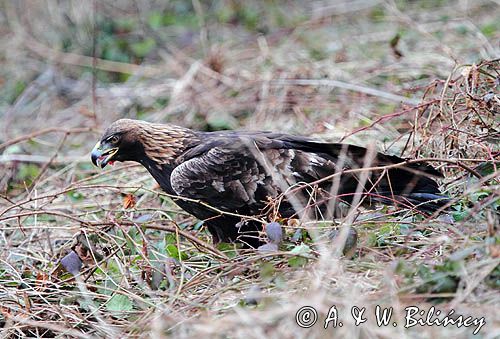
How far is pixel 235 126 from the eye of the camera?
8.13m

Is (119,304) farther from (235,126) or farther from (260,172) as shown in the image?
(235,126)

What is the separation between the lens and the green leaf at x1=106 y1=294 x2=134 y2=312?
181 inches

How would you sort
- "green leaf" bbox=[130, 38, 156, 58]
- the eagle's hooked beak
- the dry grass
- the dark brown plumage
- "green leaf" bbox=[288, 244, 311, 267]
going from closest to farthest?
the dry grass → "green leaf" bbox=[288, 244, 311, 267] → the dark brown plumage → the eagle's hooked beak → "green leaf" bbox=[130, 38, 156, 58]

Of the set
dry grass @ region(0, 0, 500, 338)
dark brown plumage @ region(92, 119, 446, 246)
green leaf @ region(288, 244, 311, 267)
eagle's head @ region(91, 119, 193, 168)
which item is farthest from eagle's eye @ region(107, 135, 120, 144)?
green leaf @ region(288, 244, 311, 267)

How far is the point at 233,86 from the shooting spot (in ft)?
29.6

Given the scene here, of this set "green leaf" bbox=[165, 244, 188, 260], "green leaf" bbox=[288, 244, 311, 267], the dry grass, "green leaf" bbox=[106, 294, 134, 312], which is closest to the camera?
the dry grass

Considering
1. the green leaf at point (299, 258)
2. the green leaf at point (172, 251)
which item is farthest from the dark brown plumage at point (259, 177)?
the green leaf at point (299, 258)

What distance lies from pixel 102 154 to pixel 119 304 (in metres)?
1.34

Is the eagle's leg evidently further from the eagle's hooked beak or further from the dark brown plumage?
the eagle's hooked beak

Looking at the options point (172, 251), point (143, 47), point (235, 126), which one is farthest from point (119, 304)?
point (143, 47)

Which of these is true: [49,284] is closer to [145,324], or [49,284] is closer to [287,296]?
[145,324]

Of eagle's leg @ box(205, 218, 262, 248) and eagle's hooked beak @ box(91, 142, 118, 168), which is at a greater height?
eagle's hooked beak @ box(91, 142, 118, 168)

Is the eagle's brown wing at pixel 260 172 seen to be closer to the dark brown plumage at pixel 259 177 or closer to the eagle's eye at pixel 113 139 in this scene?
the dark brown plumage at pixel 259 177

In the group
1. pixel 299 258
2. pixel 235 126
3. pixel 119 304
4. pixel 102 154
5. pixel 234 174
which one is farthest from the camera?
pixel 235 126
